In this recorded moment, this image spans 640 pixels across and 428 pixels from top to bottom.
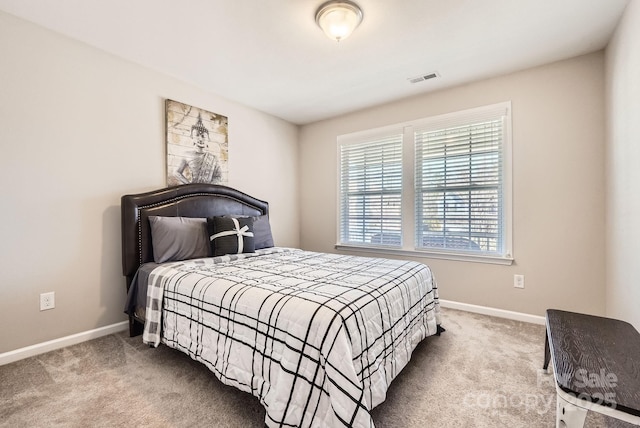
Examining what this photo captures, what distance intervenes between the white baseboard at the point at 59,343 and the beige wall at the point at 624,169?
386cm

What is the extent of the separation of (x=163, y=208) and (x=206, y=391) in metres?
1.67

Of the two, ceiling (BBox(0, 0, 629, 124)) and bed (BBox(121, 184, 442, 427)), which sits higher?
ceiling (BBox(0, 0, 629, 124))

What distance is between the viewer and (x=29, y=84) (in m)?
2.12

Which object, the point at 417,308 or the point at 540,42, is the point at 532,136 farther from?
the point at 417,308

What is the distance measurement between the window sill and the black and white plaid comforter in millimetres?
1022

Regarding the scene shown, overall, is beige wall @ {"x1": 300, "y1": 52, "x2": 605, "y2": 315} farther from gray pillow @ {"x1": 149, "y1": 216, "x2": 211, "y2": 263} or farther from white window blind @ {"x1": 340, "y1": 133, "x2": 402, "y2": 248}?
gray pillow @ {"x1": 149, "y1": 216, "x2": 211, "y2": 263}

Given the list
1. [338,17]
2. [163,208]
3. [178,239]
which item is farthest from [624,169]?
[163,208]

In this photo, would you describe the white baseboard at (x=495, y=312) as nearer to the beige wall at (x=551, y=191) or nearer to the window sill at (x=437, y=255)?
the beige wall at (x=551, y=191)

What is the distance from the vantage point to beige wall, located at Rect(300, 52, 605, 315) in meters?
2.50

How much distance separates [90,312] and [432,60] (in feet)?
12.3

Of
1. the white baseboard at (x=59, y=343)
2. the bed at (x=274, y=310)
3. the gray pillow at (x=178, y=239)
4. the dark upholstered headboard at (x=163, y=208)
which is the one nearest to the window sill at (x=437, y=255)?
the bed at (x=274, y=310)

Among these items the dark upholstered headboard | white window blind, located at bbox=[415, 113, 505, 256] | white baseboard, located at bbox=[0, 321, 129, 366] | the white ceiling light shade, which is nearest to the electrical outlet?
white baseboard, located at bbox=[0, 321, 129, 366]

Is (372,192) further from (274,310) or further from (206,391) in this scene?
(206,391)

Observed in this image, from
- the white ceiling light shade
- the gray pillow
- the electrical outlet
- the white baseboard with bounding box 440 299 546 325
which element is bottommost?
the white baseboard with bounding box 440 299 546 325
